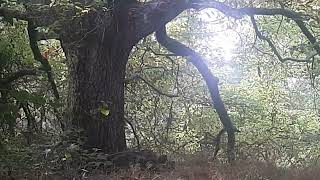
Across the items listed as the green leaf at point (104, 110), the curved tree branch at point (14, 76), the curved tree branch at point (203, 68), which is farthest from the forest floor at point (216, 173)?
the curved tree branch at point (14, 76)

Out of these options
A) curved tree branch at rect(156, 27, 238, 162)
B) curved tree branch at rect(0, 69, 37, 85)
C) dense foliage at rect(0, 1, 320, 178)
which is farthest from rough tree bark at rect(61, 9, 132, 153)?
curved tree branch at rect(156, 27, 238, 162)

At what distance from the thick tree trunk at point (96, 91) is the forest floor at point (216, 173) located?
113 centimetres

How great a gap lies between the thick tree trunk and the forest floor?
1.13 m

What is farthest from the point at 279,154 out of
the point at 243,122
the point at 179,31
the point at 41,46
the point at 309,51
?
the point at 41,46

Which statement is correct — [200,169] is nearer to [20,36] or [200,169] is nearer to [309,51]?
[309,51]

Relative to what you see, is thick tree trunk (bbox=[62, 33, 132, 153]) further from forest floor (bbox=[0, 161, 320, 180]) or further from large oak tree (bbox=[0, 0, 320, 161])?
forest floor (bbox=[0, 161, 320, 180])

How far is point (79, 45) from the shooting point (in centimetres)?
788

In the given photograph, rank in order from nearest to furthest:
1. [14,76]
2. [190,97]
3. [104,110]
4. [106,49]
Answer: [104,110] → [106,49] → [14,76] → [190,97]

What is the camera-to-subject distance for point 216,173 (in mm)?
6984

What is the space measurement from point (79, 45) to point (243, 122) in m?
6.49

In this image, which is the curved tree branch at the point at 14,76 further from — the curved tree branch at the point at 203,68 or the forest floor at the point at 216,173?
the curved tree branch at the point at 203,68

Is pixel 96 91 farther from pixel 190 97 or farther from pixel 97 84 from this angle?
pixel 190 97

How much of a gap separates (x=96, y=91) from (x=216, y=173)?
238 centimetres

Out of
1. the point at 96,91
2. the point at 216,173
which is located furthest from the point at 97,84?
the point at 216,173
